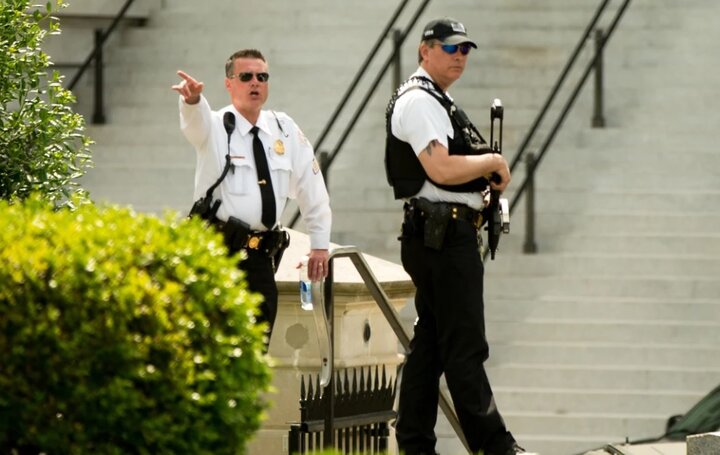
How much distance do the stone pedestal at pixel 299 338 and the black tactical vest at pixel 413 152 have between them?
1053 millimetres

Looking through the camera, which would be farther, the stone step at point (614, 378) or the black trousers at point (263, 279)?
the stone step at point (614, 378)

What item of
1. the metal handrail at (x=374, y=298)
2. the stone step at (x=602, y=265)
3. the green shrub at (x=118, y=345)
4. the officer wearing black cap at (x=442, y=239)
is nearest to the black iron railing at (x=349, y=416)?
the metal handrail at (x=374, y=298)

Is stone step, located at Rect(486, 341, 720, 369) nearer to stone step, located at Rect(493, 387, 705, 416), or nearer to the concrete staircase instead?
the concrete staircase

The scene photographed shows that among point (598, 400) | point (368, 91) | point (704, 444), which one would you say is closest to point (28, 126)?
point (704, 444)

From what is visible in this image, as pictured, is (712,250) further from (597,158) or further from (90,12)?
(90,12)

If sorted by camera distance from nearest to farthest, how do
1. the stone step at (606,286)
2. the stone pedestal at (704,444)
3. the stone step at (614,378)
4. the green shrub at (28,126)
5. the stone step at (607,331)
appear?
the stone pedestal at (704,444)
the green shrub at (28,126)
the stone step at (614,378)
the stone step at (607,331)
the stone step at (606,286)

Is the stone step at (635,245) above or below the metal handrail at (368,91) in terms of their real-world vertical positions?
below

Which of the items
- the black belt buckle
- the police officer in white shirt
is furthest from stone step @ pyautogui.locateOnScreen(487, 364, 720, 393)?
the black belt buckle

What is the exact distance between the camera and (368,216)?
1404 cm

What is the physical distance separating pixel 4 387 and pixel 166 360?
0.44m

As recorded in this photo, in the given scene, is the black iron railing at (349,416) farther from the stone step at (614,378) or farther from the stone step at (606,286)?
the stone step at (606,286)

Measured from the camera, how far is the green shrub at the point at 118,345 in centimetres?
550

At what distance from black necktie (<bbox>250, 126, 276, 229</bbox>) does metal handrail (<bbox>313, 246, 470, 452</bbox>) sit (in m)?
0.29

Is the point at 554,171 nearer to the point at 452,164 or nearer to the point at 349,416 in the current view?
the point at 349,416
